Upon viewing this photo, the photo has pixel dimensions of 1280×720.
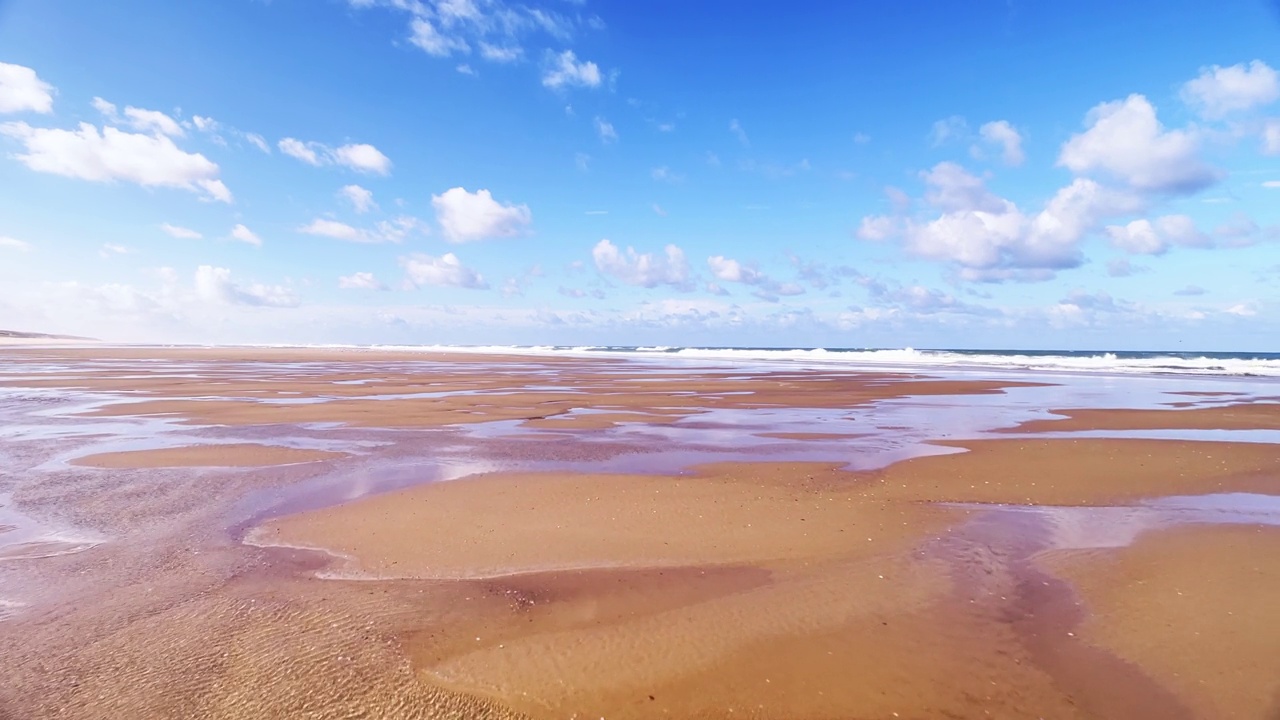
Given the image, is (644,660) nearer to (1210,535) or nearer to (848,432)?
(1210,535)

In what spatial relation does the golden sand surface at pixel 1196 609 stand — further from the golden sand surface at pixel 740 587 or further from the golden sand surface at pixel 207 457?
the golden sand surface at pixel 207 457

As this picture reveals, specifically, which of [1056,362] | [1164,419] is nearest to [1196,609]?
[1164,419]

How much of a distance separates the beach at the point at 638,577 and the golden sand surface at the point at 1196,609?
3cm

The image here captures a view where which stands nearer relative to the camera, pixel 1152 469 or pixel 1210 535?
pixel 1210 535

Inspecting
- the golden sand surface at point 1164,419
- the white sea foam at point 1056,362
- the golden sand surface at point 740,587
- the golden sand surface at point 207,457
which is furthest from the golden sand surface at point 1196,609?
the white sea foam at point 1056,362

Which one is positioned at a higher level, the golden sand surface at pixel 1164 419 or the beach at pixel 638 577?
the golden sand surface at pixel 1164 419

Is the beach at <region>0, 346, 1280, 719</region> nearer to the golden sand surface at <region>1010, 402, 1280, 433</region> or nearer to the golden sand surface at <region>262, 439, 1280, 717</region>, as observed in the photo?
the golden sand surface at <region>262, 439, 1280, 717</region>

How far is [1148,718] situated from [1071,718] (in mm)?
473

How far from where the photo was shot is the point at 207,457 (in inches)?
422

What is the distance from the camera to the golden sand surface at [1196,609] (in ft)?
12.9

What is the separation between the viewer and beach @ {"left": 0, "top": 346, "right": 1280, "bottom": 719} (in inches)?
151

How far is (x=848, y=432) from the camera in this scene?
1379 cm

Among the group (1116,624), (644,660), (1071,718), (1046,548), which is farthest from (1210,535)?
(644,660)

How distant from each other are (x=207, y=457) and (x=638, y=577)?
9431mm
